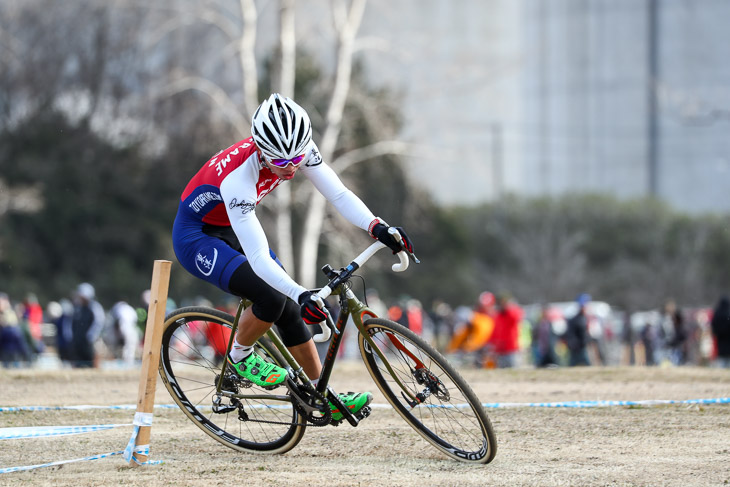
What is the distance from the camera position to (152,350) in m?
5.38

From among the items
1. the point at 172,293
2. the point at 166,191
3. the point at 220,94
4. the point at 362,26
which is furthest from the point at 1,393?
the point at 166,191

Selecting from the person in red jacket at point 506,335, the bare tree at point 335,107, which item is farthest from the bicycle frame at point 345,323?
the bare tree at point 335,107

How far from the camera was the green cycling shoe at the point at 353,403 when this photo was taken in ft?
17.7

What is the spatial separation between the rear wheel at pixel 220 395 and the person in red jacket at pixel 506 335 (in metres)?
10.5

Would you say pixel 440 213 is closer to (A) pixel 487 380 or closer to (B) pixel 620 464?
(A) pixel 487 380

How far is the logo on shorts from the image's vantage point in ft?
17.8

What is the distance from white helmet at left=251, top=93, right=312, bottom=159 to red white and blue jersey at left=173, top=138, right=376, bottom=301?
195mm

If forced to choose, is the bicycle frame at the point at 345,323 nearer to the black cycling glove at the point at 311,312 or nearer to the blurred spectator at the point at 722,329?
the black cycling glove at the point at 311,312

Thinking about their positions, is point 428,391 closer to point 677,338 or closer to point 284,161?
point 284,161

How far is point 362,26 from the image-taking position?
80.6 ft

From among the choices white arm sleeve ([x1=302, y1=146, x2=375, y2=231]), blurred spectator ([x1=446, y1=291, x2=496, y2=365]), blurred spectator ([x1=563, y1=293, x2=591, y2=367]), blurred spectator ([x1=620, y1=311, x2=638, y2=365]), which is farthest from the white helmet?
blurred spectator ([x1=620, y1=311, x2=638, y2=365])

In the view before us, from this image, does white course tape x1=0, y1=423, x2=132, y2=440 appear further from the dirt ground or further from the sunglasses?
the sunglasses

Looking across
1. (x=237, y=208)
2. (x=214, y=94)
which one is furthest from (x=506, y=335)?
(x=237, y=208)

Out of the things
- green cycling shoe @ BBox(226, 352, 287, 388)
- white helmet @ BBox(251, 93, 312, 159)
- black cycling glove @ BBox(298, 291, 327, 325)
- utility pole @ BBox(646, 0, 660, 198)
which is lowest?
green cycling shoe @ BBox(226, 352, 287, 388)
